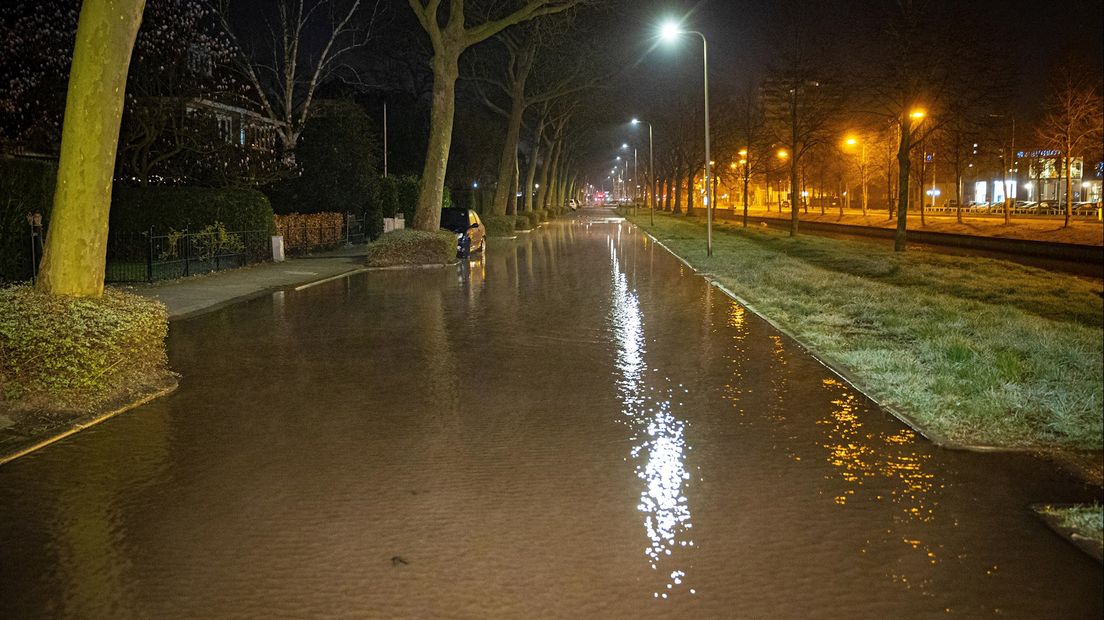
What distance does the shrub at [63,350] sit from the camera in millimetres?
8641

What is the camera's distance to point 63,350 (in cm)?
878

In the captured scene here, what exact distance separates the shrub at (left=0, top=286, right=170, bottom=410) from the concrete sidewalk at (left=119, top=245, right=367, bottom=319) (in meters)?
7.62

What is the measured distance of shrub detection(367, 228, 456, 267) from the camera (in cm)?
2895

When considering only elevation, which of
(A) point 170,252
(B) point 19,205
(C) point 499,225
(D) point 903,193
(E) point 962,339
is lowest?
(E) point 962,339

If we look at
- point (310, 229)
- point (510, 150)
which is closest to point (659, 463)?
point (310, 229)

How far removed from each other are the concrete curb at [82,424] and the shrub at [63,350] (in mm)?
177

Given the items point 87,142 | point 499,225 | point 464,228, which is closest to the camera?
point 87,142

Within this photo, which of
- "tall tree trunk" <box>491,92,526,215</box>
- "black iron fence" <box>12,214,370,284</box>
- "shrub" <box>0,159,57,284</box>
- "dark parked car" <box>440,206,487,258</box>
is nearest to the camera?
"shrub" <box>0,159,57,284</box>

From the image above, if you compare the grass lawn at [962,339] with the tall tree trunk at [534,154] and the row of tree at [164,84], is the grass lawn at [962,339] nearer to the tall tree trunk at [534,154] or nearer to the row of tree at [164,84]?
the row of tree at [164,84]

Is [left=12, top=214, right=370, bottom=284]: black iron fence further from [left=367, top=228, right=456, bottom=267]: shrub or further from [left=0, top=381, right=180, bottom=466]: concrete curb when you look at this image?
[left=0, top=381, right=180, bottom=466]: concrete curb

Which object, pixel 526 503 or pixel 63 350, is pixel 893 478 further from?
pixel 63 350

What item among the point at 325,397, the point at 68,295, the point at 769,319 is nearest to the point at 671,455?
the point at 325,397

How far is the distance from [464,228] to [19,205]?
639 inches

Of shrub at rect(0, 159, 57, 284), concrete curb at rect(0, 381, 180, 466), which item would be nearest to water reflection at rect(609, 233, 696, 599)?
concrete curb at rect(0, 381, 180, 466)
